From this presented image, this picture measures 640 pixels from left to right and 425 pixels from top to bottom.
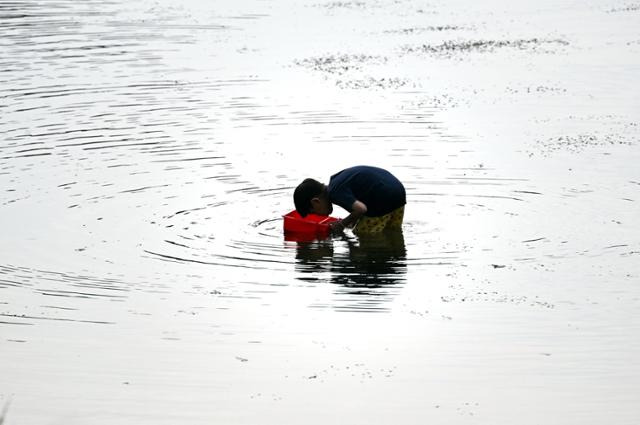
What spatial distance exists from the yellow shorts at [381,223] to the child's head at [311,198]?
0.46 metres

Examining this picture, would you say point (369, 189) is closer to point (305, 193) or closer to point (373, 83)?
point (305, 193)

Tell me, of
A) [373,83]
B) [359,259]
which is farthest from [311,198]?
[373,83]

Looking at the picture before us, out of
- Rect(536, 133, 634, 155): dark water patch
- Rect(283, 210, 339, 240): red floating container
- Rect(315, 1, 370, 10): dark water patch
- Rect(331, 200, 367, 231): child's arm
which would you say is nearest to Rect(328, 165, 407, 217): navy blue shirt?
Rect(331, 200, 367, 231): child's arm

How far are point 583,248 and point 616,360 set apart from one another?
3666 mm

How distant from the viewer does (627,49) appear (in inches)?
1104

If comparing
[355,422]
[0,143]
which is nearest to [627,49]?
[0,143]

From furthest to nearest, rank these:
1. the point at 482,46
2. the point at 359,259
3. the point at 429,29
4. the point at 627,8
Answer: the point at 627,8
the point at 429,29
the point at 482,46
the point at 359,259

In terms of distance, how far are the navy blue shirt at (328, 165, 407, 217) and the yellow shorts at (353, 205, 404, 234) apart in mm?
141

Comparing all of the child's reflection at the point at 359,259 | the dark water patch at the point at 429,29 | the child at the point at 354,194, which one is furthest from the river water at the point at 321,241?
the dark water patch at the point at 429,29

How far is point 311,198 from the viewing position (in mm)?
14539

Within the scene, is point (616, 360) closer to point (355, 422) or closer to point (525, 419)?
point (525, 419)

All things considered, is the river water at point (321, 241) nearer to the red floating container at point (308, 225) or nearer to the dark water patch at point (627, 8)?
the red floating container at point (308, 225)

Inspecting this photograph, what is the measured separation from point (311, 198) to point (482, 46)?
16.2 m

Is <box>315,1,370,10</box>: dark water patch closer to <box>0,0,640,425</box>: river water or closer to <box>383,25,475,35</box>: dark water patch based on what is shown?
<box>383,25,475,35</box>: dark water patch
